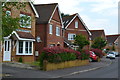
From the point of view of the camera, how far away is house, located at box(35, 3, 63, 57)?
33.0 m

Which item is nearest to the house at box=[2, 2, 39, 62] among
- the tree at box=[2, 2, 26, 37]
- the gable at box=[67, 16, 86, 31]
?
the tree at box=[2, 2, 26, 37]

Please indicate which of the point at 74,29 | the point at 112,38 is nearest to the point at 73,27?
the point at 74,29

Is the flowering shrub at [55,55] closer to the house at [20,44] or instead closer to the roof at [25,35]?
the house at [20,44]

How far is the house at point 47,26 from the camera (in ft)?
108

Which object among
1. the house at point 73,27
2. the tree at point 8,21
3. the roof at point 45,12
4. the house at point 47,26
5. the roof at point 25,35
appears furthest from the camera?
the house at point 73,27

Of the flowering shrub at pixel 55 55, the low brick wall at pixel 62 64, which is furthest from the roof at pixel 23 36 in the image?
the low brick wall at pixel 62 64

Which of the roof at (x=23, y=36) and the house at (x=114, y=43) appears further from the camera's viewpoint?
the house at (x=114, y=43)

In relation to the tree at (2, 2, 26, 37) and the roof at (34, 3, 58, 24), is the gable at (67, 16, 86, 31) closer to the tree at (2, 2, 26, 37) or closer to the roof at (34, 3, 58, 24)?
the roof at (34, 3, 58, 24)

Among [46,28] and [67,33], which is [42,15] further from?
[67,33]

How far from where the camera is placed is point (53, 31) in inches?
1364

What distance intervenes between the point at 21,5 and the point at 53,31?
21.5m

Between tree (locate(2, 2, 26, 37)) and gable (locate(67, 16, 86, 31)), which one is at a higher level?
gable (locate(67, 16, 86, 31))

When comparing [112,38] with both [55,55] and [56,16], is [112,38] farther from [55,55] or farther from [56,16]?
[55,55]

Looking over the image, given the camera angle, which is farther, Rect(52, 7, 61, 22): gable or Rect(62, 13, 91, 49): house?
Rect(62, 13, 91, 49): house
